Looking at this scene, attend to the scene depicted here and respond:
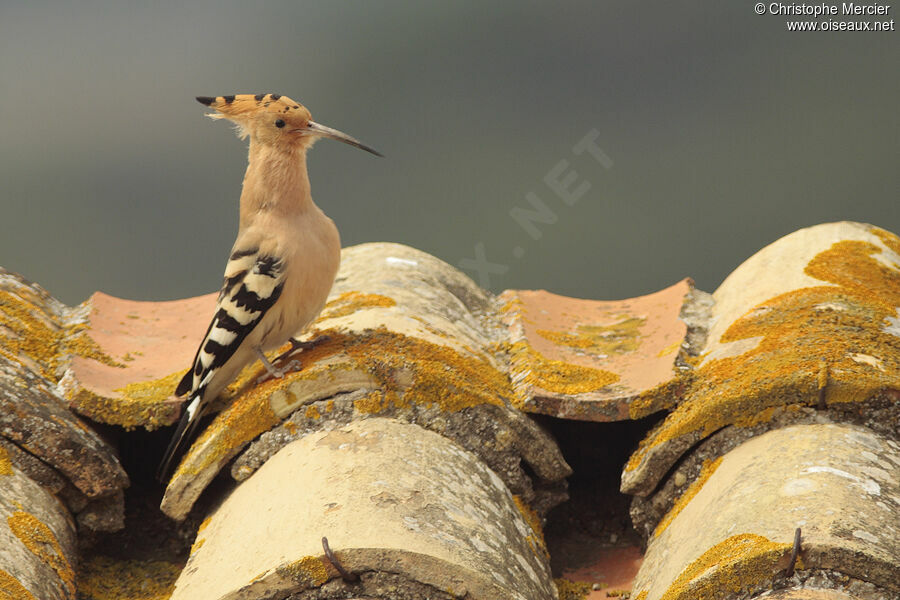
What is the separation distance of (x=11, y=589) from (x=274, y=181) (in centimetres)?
192

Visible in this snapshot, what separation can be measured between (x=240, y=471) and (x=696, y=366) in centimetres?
189

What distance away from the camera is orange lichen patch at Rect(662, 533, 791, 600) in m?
2.62

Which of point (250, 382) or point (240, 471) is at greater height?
point (250, 382)

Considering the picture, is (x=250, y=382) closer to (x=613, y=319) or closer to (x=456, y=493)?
(x=456, y=493)

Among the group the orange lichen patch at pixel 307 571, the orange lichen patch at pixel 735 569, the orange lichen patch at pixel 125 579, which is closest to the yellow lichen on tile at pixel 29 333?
the orange lichen patch at pixel 125 579

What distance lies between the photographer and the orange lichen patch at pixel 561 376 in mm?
3957

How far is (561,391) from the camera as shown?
3.91m

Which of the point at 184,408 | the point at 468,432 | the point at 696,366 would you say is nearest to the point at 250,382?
the point at 184,408

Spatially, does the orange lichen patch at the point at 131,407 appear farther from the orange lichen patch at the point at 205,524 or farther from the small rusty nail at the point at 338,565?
the small rusty nail at the point at 338,565

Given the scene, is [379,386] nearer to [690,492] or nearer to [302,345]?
[302,345]

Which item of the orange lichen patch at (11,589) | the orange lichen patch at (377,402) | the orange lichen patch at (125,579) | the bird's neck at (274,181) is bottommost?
the orange lichen patch at (11,589)

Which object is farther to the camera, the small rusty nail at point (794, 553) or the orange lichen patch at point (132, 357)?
the orange lichen patch at point (132, 357)

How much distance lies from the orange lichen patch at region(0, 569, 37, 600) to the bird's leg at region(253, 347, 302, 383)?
1.16 m

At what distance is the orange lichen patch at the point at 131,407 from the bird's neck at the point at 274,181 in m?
0.87
